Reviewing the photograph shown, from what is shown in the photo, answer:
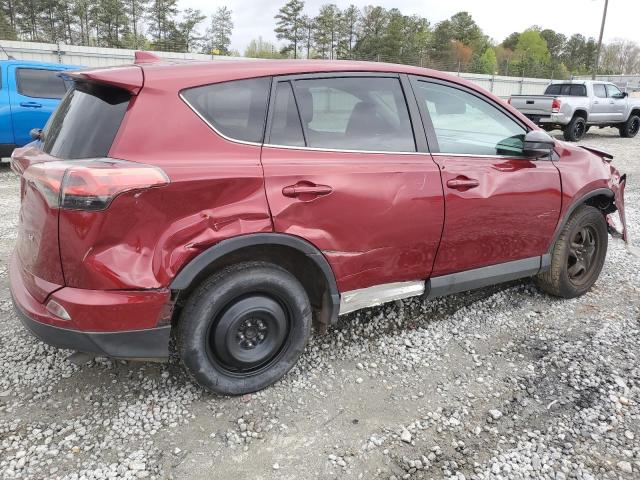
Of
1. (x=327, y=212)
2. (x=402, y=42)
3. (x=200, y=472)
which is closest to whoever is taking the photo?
(x=200, y=472)

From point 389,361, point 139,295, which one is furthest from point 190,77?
point 389,361

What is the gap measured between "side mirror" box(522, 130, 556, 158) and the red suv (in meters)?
0.02

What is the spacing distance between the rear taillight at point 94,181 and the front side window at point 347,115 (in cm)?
68

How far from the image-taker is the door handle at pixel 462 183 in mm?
2980

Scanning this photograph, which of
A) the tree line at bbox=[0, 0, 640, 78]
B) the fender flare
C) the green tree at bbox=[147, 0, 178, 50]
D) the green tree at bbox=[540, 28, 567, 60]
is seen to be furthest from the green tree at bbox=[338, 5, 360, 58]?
the green tree at bbox=[540, 28, 567, 60]

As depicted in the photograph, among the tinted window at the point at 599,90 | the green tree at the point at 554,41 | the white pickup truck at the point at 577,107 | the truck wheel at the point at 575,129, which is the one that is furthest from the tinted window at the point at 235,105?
the green tree at the point at 554,41

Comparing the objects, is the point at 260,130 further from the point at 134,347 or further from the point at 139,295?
the point at 134,347

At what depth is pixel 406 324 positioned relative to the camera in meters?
3.51

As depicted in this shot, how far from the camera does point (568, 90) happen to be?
15469 mm

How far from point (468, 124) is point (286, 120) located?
1.35 metres

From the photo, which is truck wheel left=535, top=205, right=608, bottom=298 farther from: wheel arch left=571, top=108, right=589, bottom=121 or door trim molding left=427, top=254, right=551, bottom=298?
wheel arch left=571, top=108, right=589, bottom=121

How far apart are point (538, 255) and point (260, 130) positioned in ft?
7.51

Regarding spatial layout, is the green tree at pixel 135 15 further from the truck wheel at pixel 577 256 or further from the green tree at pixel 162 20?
the truck wheel at pixel 577 256

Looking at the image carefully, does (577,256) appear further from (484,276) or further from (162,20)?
(162,20)
